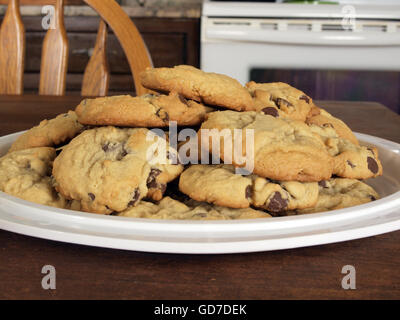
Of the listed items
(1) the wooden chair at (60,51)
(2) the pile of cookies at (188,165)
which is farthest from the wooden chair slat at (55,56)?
(2) the pile of cookies at (188,165)

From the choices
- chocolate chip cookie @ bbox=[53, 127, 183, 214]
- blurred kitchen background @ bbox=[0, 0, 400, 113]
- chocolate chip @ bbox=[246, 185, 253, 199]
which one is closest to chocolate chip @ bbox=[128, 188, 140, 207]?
chocolate chip cookie @ bbox=[53, 127, 183, 214]

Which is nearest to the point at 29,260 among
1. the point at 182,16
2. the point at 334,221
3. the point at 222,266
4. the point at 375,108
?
the point at 222,266

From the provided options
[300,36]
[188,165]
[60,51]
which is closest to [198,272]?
[188,165]

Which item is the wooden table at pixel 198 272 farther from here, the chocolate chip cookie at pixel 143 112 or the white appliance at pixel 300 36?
the white appliance at pixel 300 36

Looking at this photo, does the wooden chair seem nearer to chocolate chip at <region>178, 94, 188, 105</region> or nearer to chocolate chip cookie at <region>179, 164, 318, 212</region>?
chocolate chip at <region>178, 94, 188, 105</region>

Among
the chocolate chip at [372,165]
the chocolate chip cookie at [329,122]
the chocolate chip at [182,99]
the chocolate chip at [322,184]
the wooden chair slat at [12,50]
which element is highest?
the wooden chair slat at [12,50]

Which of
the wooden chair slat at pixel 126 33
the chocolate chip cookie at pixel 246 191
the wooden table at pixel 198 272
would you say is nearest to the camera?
the wooden table at pixel 198 272

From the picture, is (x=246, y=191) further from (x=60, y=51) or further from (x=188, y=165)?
(x=60, y=51)
